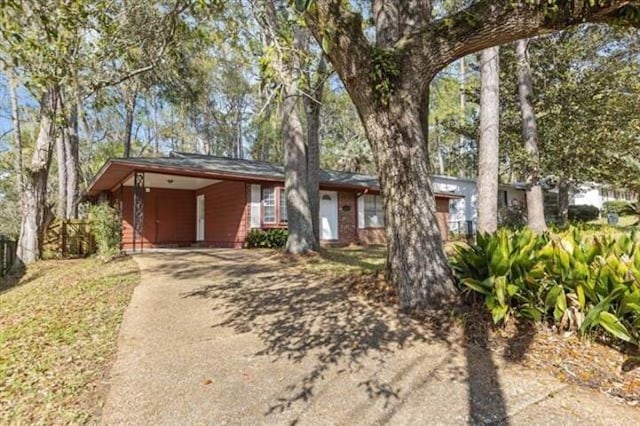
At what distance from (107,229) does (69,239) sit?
8.19 ft

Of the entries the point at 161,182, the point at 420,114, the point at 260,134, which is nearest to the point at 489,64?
the point at 420,114

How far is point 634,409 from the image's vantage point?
9.26 ft

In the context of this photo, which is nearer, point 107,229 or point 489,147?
point 489,147

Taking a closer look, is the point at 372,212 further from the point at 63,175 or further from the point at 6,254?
the point at 63,175

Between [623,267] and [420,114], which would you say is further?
[420,114]

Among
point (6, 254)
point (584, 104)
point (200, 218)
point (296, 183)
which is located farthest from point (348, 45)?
point (584, 104)

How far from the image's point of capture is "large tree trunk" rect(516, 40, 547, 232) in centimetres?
1199

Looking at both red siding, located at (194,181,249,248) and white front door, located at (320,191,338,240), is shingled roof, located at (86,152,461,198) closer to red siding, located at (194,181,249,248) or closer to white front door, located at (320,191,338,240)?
white front door, located at (320,191,338,240)

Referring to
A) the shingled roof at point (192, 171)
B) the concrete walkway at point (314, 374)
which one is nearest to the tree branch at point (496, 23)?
the concrete walkway at point (314, 374)

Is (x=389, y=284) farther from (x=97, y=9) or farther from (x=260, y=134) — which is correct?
(x=260, y=134)

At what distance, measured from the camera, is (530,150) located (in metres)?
12.7

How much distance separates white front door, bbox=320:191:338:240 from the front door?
5036mm

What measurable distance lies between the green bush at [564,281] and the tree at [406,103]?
58cm

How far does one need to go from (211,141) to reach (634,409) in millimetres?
33042
